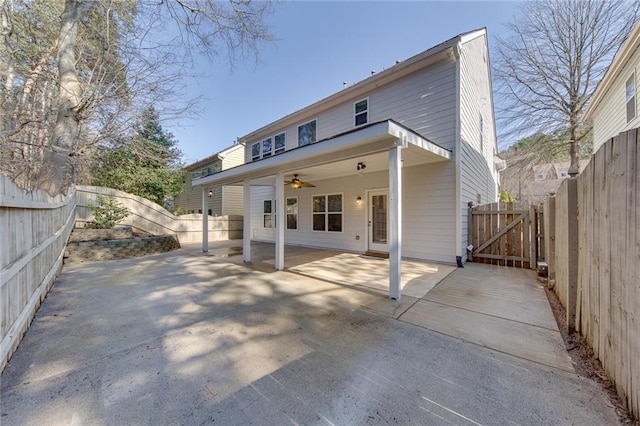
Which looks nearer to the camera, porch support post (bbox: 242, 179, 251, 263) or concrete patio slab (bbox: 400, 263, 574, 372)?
concrete patio slab (bbox: 400, 263, 574, 372)

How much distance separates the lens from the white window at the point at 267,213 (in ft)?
38.0

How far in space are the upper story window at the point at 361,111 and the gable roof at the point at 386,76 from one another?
0.83 feet

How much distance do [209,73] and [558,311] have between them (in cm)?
1009

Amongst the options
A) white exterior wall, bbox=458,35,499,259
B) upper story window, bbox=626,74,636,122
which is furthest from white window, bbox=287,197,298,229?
upper story window, bbox=626,74,636,122

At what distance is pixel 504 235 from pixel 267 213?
359 inches

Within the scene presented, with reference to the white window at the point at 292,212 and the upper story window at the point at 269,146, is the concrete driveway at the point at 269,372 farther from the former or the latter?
the upper story window at the point at 269,146

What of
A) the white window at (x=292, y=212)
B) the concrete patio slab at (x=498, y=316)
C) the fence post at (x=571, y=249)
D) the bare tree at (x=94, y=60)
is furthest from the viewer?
the white window at (x=292, y=212)

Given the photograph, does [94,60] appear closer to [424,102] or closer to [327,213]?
[327,213]

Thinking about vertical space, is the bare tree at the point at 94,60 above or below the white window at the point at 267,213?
above

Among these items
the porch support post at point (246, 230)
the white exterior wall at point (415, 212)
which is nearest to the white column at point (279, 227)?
the porch support post at point (246, 230)

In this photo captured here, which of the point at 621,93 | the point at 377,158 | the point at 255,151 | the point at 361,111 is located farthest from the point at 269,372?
the point at 255,151

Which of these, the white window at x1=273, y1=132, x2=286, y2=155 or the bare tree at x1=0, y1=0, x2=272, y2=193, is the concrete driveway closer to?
the bare tree at x1=0, y1=0, x2=272, y2=193

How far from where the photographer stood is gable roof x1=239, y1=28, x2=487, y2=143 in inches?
245

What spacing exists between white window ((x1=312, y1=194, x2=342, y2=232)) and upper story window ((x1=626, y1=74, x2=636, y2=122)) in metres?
7.77
